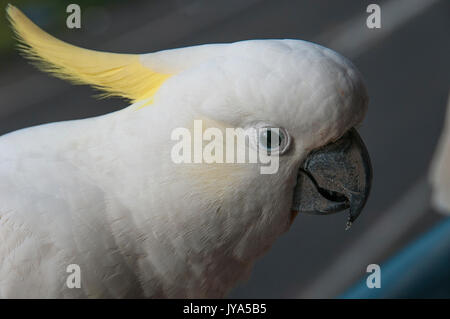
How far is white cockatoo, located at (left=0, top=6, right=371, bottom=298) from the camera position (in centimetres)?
102

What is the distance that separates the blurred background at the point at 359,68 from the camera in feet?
9.86

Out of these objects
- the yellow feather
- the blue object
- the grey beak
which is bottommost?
the blue object

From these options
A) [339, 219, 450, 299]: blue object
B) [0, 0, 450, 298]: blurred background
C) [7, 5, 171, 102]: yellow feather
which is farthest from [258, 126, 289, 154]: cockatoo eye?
[0, 0, 450, 298]: blurred background

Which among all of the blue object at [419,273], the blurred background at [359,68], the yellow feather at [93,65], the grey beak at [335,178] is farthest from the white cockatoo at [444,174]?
the yellow feather at [93,65]

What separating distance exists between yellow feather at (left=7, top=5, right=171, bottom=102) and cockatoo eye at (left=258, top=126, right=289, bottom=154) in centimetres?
23

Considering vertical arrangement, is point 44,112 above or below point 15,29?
above

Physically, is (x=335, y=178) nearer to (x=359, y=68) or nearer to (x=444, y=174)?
(x=444, y=174)

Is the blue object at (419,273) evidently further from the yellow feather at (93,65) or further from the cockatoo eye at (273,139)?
the yellow feather at (93,65)

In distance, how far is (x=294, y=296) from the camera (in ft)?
9.13

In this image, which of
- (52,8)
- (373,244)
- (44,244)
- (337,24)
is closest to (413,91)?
(337,24)

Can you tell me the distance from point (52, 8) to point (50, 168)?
8.12 feet

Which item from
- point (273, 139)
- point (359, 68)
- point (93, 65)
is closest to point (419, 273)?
point (273, 139)

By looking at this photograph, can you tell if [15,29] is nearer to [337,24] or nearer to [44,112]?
[44,112]

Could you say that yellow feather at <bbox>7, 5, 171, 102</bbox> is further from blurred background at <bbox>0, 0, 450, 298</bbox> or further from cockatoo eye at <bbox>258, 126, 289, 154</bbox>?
blurred background at <bbox>0, 0, 450, 298</bbox>
